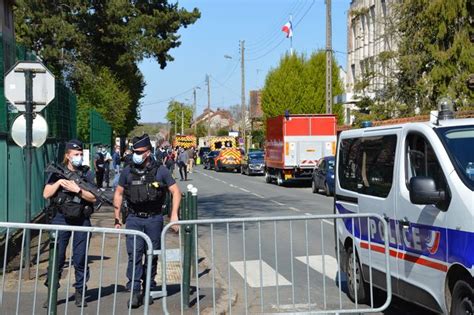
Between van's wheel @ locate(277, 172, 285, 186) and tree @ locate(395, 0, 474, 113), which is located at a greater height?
tree @ locate(395, 0, 474, 113)

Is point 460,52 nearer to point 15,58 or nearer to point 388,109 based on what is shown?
point 388,109

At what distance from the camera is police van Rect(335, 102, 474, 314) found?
18.0 feet

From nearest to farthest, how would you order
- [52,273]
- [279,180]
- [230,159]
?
[52,273] < [279,180] < [230,159]

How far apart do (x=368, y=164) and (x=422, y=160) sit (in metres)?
1.36

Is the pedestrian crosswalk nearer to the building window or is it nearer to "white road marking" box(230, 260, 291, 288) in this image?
"white road marking" box(230, 260, 291, 288)

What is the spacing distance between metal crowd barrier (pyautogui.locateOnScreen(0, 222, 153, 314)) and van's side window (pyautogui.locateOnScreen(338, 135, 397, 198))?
8.24 ft

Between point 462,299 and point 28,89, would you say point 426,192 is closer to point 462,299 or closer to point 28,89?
point 462,299

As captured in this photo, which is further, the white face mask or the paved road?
the white face mask

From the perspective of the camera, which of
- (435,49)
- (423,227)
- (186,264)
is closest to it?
(423,227)

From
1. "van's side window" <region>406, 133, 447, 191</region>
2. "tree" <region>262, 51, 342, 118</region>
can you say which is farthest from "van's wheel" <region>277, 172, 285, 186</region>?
"tree" <region>262, 51, 342, 118</region>

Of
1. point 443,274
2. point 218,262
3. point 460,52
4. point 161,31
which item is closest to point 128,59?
point 161,31

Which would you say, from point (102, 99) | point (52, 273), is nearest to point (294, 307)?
point (52, 273)

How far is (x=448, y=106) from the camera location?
22.8ft

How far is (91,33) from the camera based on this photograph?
104 feet
